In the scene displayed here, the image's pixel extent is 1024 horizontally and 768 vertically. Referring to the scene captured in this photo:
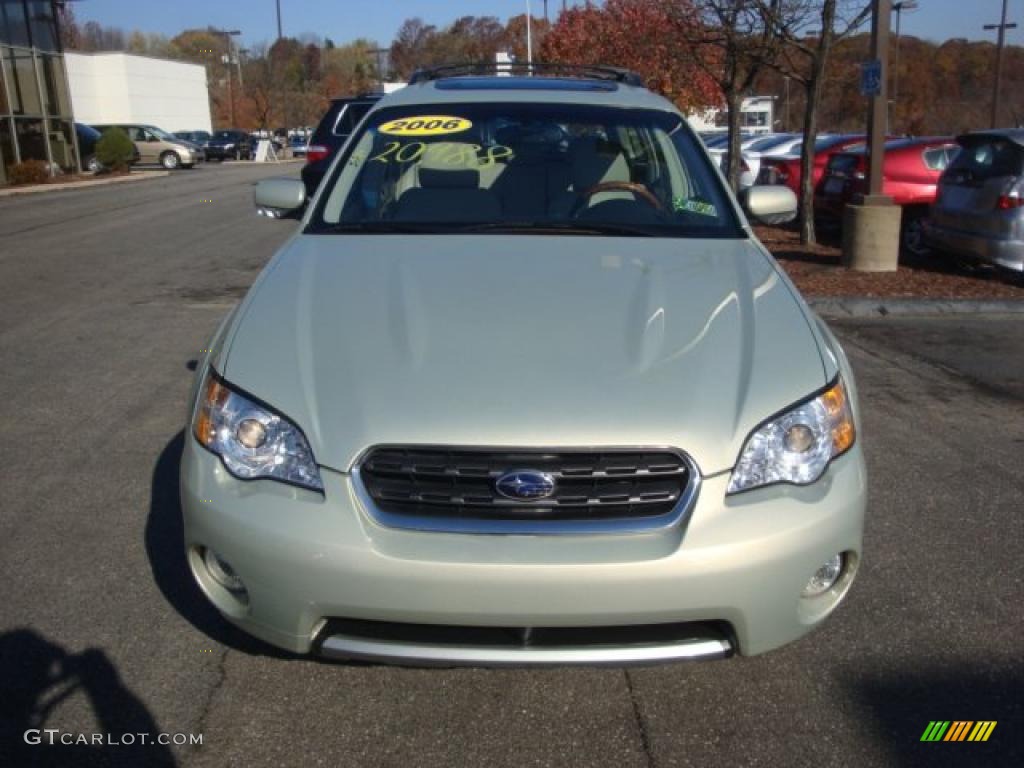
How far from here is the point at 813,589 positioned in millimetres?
2607

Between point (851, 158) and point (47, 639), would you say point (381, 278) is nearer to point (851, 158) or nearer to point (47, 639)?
point (47, 639)

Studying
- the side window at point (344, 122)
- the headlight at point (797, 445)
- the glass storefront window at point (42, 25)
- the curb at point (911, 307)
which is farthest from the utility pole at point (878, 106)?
the glass storefront window at point (42, 25)

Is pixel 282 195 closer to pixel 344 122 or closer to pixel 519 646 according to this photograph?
pixel 519 646

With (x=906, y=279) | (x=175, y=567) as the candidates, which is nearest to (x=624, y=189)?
(x=175, y=567)

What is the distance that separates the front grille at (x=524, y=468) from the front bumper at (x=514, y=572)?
0.07 m

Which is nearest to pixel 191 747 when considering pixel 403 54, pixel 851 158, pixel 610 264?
pixel 610 264

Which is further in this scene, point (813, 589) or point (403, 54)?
point (403, 54)

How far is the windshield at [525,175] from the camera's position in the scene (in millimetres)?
3846

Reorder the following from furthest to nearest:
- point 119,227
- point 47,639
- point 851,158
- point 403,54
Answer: point 403,54
point 119,227
point 851,158
point 47,639

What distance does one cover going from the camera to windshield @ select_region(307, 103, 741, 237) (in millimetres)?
3846

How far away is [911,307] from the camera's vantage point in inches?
356

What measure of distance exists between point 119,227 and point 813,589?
625 inches

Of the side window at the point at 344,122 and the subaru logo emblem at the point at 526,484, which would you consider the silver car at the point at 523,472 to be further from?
the side window at the point at 344,122

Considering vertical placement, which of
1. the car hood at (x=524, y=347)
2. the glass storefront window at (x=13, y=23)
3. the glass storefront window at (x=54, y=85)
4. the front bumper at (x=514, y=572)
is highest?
the glass storefront window at (x=13, y=23)
